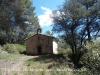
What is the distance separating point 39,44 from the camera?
25859mm

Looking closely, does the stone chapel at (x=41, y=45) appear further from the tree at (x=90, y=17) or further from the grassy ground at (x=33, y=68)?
the grassy ground at (x=33, y=68)

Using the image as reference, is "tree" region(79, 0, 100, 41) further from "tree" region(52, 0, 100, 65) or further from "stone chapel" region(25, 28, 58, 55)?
"stone chapel" region(25, 28, 58, 55)

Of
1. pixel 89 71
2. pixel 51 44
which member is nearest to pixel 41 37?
pixel 51 44

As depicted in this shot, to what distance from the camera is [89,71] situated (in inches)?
247

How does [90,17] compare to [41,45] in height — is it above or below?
above

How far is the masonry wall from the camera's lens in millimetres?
25244

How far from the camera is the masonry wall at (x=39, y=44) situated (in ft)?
82.8

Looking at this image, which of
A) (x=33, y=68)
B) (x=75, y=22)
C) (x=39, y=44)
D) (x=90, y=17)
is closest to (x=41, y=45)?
(x=39, y=44)

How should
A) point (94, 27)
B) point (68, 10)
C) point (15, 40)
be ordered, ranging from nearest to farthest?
point (68, 10) < point (94, 27) < point (15, 40)

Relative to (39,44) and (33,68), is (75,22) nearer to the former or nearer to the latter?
(39,44)

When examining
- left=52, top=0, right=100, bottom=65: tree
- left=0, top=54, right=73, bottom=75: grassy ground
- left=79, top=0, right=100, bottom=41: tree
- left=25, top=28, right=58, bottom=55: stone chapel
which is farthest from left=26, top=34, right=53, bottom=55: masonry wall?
left=0, top=54, right=73, bottom=75: grassy ground

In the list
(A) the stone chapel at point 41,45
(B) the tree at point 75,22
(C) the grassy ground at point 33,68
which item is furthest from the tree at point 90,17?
(C) the grassy ground at point 33,68

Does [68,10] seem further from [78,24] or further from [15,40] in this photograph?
[15,40]

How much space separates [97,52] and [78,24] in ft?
50.4
